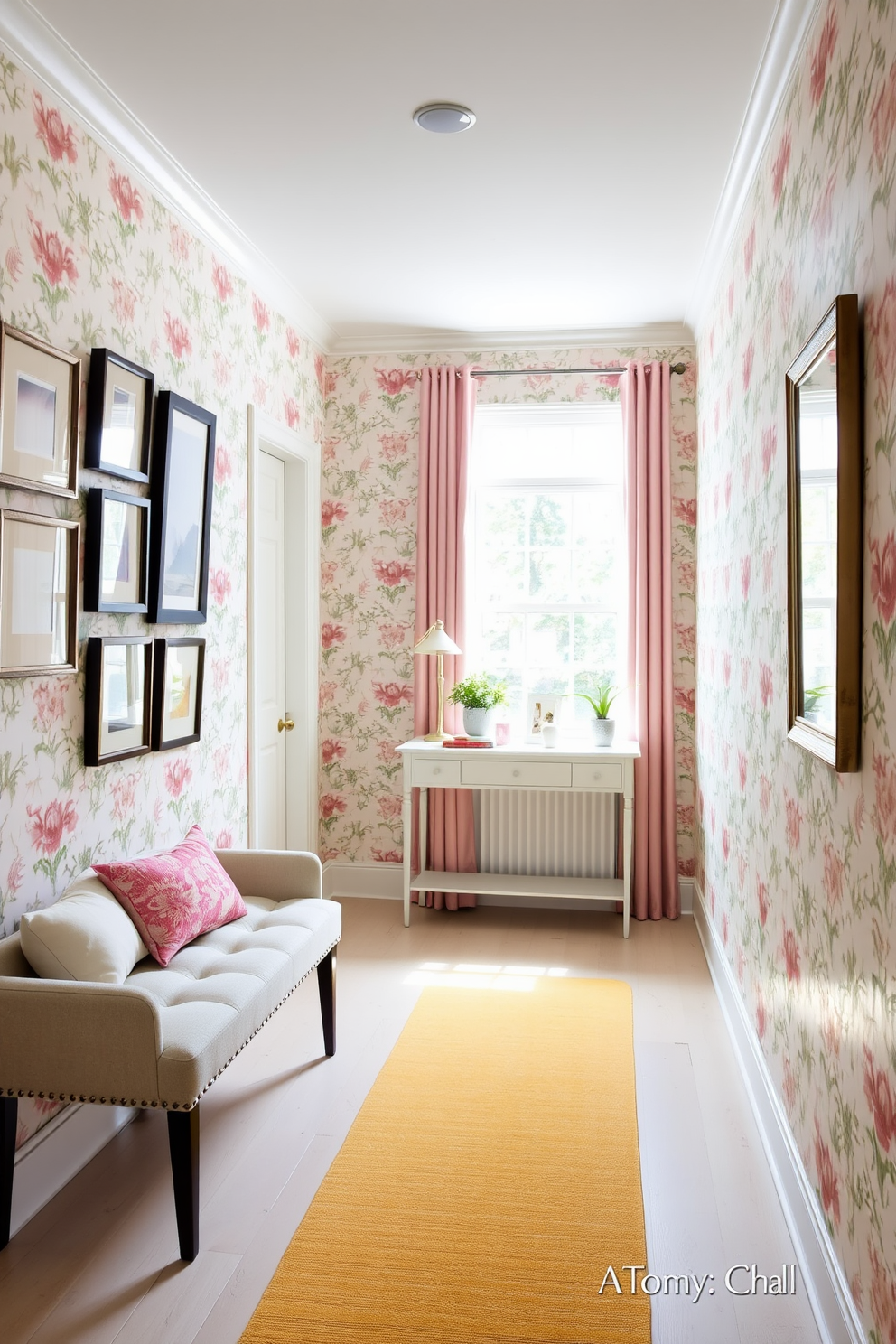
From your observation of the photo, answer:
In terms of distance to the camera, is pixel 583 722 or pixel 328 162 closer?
pixel 328 162

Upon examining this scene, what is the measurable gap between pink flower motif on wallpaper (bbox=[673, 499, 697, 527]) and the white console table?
1081mm

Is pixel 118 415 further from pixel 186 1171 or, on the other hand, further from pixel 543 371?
pixel 543 371

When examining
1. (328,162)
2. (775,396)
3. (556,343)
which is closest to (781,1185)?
(775,396)

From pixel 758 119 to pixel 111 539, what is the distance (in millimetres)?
2071

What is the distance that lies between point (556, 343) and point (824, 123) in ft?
9.17

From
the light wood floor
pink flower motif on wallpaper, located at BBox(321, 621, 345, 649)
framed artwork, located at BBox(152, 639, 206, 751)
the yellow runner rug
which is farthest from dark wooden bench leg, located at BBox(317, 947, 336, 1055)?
pink flower motif on wallpaper, located at BBox(321, 621, 345, 649)

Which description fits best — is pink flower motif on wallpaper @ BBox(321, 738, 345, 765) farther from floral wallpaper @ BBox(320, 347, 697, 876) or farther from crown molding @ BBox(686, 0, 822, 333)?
crown molding @ BBox(686, 0, 822, 333)

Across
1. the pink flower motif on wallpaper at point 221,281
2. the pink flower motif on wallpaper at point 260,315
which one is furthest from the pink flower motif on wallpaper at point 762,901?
the pink flower motif on wallpaper at point 260,315

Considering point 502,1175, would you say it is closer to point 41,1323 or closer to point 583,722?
point 41,1323

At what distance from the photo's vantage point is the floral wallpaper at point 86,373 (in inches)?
91.0

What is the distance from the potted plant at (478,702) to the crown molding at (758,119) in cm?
189

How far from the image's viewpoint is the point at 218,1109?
2.73 m

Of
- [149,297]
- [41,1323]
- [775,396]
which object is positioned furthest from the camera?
[149,297]

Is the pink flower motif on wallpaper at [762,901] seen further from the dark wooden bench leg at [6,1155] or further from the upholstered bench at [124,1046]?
the dark wooden bench leg at [6,1155]
